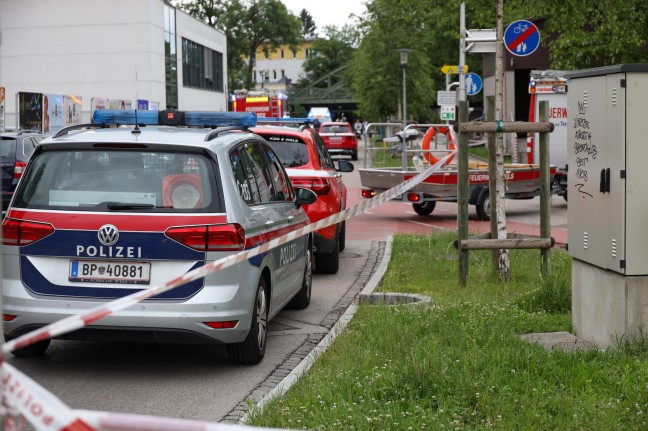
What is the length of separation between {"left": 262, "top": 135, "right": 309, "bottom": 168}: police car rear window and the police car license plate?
229 inches

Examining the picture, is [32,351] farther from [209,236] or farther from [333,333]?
[333,333]

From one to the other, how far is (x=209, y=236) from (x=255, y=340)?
0.97 metres

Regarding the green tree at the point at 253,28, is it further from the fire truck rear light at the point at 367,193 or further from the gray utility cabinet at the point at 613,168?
the gray utility cabinet at the point at 613,168

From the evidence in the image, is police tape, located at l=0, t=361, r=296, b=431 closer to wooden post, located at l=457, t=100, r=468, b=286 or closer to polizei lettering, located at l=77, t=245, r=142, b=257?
polizei lettering, located at l=77, t=245, r=142, b=257

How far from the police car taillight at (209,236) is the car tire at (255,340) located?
0.57m

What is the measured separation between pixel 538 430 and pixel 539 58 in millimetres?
44305

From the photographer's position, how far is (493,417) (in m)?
5.52

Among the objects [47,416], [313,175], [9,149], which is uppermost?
[9,149]

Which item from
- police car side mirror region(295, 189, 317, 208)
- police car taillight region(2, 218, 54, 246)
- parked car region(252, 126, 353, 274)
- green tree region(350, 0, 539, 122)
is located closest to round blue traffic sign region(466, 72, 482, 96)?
parked car region(252, 126, 353, 274)

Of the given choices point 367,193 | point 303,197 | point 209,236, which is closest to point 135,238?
point 209,236

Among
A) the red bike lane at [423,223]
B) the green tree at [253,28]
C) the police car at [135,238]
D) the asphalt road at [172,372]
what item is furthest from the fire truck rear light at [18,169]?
the green tree at [253,28]

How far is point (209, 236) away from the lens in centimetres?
702

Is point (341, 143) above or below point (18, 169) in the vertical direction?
above

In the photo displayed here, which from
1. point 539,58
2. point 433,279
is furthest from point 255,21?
point 433,279
